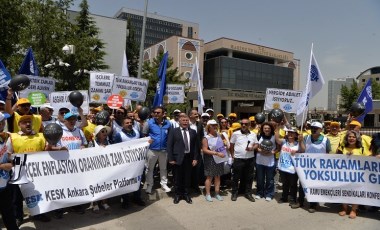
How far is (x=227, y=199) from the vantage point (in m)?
7.29

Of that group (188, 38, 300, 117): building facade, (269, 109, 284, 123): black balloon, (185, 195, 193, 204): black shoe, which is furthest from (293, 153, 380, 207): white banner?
(188, 38, 300, 117): building facade

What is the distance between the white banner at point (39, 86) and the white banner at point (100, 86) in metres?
1.04

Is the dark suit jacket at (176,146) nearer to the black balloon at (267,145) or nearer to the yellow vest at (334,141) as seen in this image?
the black balloon at (267,145)

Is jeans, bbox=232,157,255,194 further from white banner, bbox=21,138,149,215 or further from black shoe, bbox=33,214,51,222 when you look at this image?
black shoe, bbox=33,214,51,222

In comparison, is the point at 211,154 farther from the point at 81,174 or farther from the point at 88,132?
the point at 81,174

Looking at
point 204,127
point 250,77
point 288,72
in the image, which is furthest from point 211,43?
point 204,127

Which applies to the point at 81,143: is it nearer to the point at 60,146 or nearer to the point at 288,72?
the point at 60,146

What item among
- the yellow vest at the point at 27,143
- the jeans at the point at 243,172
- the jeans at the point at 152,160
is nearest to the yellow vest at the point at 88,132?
the jeans at the point at 152,160

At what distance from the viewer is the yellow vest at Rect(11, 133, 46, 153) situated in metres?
5.02

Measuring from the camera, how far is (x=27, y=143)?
512cm

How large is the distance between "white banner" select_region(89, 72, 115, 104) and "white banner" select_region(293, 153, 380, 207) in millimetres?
5369

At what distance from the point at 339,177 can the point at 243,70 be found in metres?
63.7

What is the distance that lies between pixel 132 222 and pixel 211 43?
65548mm

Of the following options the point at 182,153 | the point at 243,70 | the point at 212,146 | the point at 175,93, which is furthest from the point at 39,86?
the point at 243,70
